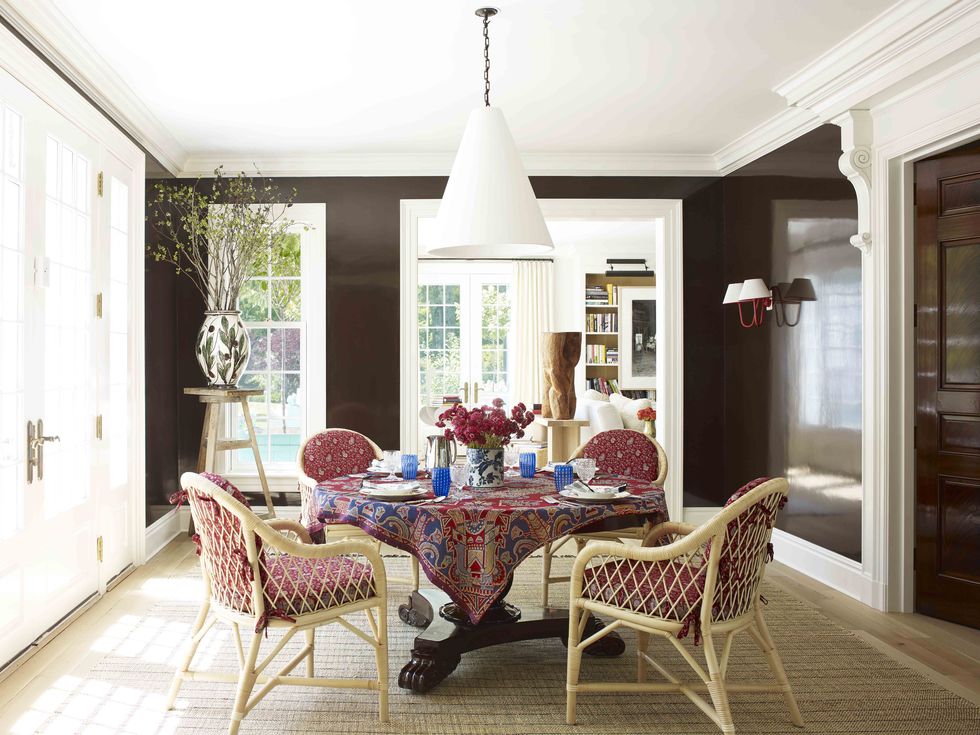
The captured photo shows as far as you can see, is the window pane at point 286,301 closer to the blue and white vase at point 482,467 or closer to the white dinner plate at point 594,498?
the blue and white vase at point 482,467

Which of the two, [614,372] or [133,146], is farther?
[614,372]

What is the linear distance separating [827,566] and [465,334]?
6241 mm

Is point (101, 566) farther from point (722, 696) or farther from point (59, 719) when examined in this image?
point (722, 696)

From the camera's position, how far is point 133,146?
15.4ft

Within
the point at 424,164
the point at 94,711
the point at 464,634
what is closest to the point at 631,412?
the point at 424,164

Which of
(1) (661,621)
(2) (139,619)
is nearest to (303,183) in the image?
(2) (139,619)

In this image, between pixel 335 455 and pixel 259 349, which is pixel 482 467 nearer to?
pixel 335 455

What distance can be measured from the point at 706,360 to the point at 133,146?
417cm

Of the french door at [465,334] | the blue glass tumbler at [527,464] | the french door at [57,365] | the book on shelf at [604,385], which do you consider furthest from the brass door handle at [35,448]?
the book on shelf at [604,385]

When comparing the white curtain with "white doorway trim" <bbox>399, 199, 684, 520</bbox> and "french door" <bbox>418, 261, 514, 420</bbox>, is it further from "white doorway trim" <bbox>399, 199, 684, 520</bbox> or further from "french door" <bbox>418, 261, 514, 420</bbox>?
"white doorway trim" <bbox>399, 199, 684, 520</bbox>

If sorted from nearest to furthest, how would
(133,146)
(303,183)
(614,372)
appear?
(133,146), (303,183), (614,372)

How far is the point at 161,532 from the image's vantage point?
5.27 metres

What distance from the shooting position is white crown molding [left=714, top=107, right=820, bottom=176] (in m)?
4.64

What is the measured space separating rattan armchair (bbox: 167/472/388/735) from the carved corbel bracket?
9.89 ft
